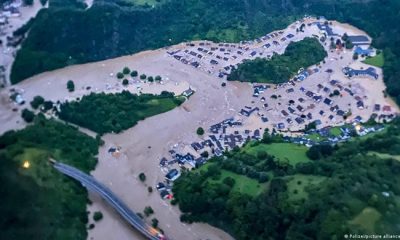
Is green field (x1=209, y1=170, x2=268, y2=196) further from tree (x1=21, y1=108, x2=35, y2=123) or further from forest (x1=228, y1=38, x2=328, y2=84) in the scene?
tree (x1=21, y1=108, x2=35, y2=123)

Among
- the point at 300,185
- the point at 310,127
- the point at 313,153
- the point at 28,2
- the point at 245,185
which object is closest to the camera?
the point at 300,185

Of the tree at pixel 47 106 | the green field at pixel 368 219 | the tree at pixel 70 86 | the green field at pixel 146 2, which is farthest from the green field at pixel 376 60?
the tree at pixel 47 106

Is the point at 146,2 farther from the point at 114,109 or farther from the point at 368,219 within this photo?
the point at 368,219

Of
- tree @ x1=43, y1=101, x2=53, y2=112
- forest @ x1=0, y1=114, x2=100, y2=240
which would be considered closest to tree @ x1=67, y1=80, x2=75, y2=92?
tree @ x1=43, y1=101, x2=53, y2=112

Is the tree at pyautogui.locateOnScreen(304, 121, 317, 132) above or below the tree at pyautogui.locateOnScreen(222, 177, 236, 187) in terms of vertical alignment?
below

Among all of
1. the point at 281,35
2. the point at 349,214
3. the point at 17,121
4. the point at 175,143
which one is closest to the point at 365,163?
the point at 349,214

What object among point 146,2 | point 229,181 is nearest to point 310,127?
point 229,181
